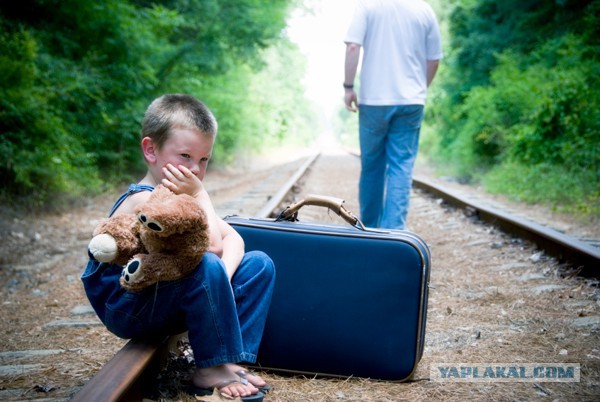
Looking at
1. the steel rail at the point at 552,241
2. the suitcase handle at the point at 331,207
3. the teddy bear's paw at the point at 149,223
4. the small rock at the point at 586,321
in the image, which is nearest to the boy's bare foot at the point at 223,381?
the teddy bear's paw at the point at 149,223

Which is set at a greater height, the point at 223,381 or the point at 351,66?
the point at 351,66

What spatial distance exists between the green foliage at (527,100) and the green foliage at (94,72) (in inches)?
220

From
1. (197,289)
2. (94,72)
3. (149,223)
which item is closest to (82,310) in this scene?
(197,289)

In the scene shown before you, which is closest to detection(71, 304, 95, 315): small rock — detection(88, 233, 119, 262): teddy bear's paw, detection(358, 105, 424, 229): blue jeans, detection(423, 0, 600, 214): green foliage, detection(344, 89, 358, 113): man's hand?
detection(88, 233, 119, 262): teddy bear's paw

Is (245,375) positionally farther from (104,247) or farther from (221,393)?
(104,247)

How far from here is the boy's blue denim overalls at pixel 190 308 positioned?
1.82 meters

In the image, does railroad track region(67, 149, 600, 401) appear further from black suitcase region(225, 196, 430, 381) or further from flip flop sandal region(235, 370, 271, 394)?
black suitcase region(225, 196, 430, 381)

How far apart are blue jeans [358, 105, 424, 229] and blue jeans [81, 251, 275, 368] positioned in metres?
2.31

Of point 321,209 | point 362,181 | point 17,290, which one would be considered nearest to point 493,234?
point 362,181

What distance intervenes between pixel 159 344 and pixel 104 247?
57 centimetres

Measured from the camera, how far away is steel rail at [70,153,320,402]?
1.58 meters

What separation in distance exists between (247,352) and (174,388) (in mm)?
300

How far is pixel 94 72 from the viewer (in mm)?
8531

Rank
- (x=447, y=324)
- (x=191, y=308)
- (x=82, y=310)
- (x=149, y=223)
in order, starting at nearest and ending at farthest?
(x=149, y=223) → (x=191, y=308) → (x=447, y=324) → (x=82, y=310)
